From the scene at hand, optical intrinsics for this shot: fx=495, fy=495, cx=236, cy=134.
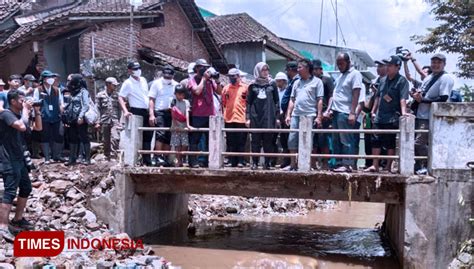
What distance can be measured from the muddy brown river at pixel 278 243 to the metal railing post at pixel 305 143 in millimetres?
1737

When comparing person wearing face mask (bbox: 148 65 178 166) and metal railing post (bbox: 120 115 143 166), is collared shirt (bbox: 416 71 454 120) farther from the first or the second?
metal railing post (bbox: 120 115 143 166)

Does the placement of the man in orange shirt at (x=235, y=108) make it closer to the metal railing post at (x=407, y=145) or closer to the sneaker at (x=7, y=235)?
the metal railing post at (x=407, y=145)

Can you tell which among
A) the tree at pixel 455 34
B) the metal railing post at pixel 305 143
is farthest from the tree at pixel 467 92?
the metal railing post at pixel 305 143

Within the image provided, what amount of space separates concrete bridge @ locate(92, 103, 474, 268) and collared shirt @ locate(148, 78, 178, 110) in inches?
21.4

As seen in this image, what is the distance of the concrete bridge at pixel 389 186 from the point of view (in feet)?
23.9

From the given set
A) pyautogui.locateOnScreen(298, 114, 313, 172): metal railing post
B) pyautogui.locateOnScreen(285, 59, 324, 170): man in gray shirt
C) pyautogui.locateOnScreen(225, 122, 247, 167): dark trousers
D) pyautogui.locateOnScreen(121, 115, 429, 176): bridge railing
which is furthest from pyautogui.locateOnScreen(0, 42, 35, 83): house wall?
pyautogui.locateOnScreen(298, 114, 313, 172): metal railing post

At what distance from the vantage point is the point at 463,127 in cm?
725

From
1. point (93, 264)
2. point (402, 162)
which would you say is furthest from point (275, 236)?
point (93, 264)

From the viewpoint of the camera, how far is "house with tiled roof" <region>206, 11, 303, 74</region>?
66.4 ft

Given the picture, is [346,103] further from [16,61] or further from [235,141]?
[16,61]

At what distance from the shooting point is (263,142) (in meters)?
8.78

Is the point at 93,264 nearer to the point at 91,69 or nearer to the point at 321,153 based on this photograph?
the point at 321,153

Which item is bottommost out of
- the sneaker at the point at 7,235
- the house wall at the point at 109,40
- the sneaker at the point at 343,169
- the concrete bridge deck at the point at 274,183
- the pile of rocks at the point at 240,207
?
the pile of rocks at the point at 240,207

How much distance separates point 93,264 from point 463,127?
5720 millimetres
